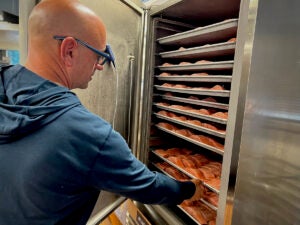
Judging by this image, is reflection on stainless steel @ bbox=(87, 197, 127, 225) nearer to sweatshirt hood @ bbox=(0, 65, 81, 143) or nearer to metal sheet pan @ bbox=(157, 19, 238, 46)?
sweatshirt hood @ bbox=(0, 65, 81, 143)

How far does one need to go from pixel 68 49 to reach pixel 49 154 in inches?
14.9

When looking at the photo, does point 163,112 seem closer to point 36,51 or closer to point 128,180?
point 128,180

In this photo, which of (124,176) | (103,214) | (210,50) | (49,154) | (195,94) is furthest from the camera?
(195,94)

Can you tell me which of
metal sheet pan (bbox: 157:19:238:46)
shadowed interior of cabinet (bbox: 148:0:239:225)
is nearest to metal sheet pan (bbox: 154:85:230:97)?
shadowed interior of cabinet (bbox: 148:0:239:225)

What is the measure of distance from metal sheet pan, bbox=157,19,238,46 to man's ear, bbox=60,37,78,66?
0.57 metres

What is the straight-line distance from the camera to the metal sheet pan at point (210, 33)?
92 cm

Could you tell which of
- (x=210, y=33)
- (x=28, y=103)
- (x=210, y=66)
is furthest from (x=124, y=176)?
(x=210, y=33)

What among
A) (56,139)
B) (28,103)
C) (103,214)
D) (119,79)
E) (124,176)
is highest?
(119,79)

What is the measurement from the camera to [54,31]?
2.64ft

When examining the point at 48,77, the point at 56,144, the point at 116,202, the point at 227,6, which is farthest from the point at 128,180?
the point at 227,6

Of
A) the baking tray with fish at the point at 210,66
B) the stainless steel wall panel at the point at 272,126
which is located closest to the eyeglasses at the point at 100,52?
the baking tray with fish at the point at 210,66

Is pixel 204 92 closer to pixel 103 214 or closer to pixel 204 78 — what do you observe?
pixel 204 78

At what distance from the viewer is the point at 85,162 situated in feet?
2.46

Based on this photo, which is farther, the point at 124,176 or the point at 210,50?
the point at 210,50
